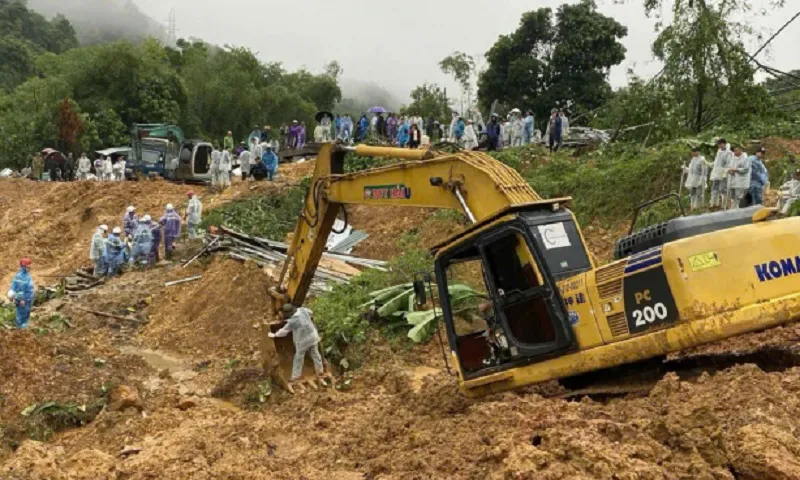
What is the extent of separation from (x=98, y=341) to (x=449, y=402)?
817 cm

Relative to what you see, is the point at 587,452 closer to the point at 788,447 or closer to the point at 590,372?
the point at 788,447

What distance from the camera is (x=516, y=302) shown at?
20.6ft

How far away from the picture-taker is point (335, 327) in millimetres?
11383

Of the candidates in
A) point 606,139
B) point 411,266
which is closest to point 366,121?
point 606,139

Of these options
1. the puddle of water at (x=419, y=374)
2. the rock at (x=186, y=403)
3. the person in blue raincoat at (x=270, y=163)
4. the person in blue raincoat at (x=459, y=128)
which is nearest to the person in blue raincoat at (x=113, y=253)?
the person in blue raincoat at (x=270, y=163)

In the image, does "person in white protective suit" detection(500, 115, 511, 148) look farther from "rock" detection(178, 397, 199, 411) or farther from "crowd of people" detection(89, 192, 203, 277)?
"rock" detection(178, 397, 199, 411)

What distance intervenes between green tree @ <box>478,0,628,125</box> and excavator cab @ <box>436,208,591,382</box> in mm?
29024

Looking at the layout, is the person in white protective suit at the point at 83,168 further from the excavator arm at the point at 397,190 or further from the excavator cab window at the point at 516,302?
the excavator cab window at the point at 516,302

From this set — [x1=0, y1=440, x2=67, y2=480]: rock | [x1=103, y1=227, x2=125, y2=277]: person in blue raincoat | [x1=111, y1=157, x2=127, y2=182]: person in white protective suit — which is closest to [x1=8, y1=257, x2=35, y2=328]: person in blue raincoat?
[x1=103, y1=227, x2=125, y2=277]: person in blue raincoat

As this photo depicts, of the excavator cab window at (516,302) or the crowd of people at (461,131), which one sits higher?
the crowd of people at (461,131)

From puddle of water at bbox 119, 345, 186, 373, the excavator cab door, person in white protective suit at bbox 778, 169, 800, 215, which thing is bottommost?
puddle of water at bbox 119, 345, 186, 373

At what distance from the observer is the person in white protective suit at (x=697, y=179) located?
14.6m

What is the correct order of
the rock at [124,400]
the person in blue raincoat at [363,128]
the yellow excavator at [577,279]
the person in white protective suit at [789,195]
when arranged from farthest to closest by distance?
the person in blue raincoat at [363,128] < the person in white protective suit at [789,195] < the rock at [124,400] < the yellow excavator at [577,279]

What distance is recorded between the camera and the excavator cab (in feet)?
19.7
